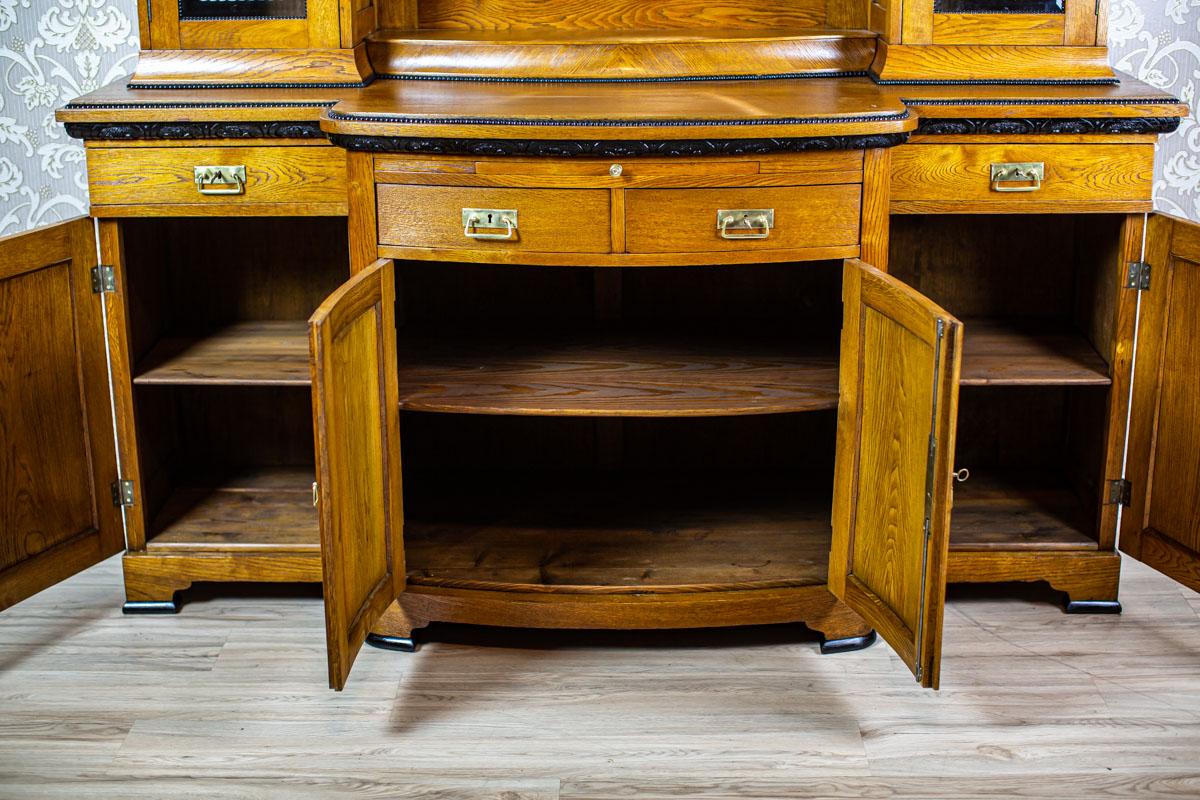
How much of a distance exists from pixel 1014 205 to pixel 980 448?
809mm

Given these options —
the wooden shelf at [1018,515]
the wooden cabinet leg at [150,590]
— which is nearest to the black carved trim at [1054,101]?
the wooden shelf at [1018,515]

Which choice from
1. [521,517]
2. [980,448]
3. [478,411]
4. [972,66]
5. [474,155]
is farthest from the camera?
[980,448]

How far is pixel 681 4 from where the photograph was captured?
318 cm

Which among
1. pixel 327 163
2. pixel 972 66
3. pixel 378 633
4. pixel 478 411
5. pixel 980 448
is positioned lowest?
pixel 378 633

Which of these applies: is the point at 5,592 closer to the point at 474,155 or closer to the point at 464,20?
the point at 474,155

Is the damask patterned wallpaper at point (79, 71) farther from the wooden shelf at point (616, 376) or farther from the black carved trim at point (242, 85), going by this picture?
the wooden shelf at point (616, 376)

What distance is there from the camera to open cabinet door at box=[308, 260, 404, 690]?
2305 mm

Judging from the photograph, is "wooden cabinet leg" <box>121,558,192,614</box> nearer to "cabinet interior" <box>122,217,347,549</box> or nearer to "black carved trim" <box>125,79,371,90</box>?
"cabinet interior" <box>122,217,347,549</box>

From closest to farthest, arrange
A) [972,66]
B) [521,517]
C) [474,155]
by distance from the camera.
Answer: [474,155]
[972,66]
[521,517]

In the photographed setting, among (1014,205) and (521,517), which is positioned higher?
(1014,205)

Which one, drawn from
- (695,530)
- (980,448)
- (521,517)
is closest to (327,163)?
(521,517)

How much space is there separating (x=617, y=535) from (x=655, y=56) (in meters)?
1.04

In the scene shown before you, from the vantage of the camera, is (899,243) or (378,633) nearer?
(378,633)

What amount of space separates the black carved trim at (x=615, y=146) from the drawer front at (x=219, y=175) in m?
0.26
